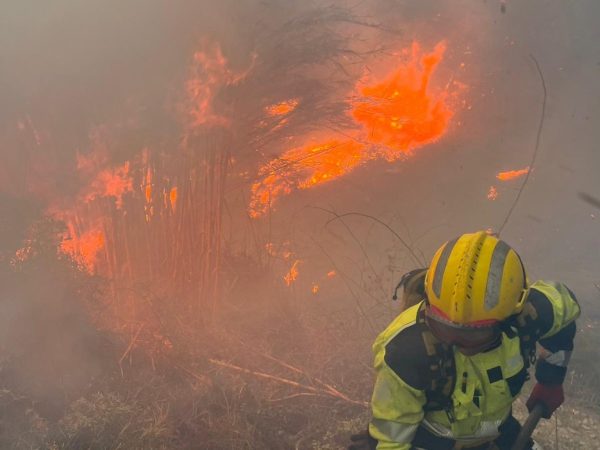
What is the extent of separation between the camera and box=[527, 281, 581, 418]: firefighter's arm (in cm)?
227

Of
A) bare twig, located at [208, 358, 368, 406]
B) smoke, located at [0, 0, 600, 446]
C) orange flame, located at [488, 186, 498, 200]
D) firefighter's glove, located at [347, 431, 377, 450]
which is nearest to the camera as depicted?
firefighter's glove, located at [347, 431, 377, 450]

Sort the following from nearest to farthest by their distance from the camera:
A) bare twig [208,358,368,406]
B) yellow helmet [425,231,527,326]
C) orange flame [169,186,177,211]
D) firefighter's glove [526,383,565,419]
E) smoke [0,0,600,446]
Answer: yellow helmet [425,231,527,326], firefighter's glove [526,383,565,419], bare twig [208,358,368,406], smoke [0,0,600,446], orange flame [169,186,177,211]

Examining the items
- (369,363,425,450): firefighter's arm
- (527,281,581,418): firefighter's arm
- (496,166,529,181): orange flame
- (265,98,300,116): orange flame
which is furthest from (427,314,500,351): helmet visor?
(496,166,529,181): orange flame

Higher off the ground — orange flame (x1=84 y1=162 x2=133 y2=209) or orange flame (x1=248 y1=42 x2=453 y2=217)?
orange flame (x1=84 y1=162 x2=133 y2=209)

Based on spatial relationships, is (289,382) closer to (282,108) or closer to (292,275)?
(292,275)

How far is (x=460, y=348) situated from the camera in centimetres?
198

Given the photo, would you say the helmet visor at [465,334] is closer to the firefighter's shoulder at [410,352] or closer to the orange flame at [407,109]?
the firefighter's shoulder at [410,352]

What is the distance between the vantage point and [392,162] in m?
9.50

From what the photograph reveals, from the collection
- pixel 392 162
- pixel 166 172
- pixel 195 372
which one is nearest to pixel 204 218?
pixel 166 172

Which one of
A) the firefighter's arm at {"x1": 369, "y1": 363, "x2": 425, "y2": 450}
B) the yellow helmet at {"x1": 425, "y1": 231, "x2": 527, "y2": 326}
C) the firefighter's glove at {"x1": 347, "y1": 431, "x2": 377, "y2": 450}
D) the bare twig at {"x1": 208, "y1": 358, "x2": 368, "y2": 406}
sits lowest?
the bare twig at {"x1": 208, "y1": 358, "x2": 368, "y2": 406}

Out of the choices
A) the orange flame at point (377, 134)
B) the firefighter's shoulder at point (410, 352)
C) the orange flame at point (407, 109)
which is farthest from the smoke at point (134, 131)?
the firefighter's shoulder at point (410, 352)

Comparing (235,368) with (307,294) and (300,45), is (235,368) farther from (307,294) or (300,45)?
(300,45)

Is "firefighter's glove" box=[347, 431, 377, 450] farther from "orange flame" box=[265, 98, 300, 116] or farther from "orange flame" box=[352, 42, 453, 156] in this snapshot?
"orange flame" box=[352, 42, 453, 156]

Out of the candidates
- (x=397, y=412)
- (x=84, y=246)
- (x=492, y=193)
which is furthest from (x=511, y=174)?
(x=397, y=412)
